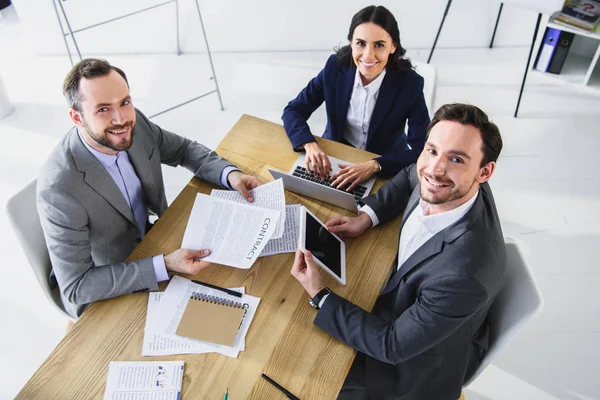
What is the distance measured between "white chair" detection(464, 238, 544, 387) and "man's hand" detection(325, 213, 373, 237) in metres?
0.47

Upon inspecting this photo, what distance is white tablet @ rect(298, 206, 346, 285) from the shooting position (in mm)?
1553

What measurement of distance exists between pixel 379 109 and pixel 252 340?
1.24 m

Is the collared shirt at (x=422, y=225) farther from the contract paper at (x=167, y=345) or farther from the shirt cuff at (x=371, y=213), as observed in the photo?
the contract paper at (x=167, y=345)

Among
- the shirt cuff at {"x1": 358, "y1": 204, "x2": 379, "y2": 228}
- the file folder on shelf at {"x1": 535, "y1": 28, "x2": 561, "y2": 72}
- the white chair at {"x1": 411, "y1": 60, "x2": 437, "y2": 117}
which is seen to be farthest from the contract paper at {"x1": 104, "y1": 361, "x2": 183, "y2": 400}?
the file folder on shelf at {"x1": 535, "y1": 28, "x2": 561, "y2": 72}

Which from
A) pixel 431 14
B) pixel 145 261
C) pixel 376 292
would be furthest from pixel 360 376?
pixel 431 14

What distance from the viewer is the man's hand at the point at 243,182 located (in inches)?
70.3

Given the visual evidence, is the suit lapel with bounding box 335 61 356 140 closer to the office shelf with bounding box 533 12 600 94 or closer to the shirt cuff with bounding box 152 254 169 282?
the shirt cuff with bounding box 152 254 169 282

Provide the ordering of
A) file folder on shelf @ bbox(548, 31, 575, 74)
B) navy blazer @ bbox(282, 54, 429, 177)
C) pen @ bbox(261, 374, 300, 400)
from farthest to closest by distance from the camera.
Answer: file folder on shelf @ bbox(548, 31, 575, 74) → navy blazer @ bbox(282, 54, 429, 177) → pen @ bbox(261, 374, 300, 400)

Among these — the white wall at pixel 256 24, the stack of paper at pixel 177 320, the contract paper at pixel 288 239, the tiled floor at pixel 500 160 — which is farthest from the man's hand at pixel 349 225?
the white wall at pixel 256 24

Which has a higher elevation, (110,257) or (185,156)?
(185,156)

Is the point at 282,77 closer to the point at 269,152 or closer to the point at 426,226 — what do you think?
the point at 269,152

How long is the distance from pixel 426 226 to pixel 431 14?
2.82 metres

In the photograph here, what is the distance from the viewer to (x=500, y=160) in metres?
3.12

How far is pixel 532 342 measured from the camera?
2.31 m
